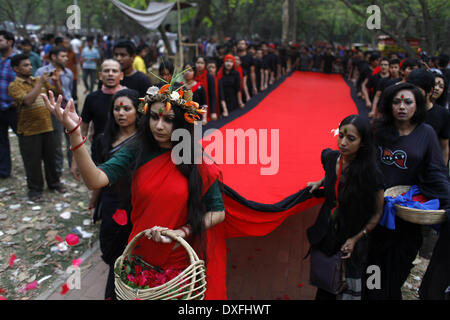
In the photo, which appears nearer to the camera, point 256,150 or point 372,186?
point 372,186

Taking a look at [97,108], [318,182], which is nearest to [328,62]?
[97,108]

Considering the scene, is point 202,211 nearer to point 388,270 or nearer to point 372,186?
point 372,186

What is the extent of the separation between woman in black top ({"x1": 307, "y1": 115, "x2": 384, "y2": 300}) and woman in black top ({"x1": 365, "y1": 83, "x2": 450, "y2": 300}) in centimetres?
23

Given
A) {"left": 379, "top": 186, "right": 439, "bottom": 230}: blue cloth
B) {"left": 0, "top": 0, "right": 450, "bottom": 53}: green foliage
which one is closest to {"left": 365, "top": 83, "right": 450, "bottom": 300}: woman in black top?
{"left": 379, "top": 186, "right": 439, "bottom": 230}: blue cloth

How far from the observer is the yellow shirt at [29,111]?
15.2 feet

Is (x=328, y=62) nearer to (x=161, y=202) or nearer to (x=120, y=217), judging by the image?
(x=120, y=217)

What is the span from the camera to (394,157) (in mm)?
2672

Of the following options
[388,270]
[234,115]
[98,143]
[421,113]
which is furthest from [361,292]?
[234,115]

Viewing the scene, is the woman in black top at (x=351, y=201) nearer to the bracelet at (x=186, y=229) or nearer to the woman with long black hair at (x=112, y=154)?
the bracelet at (x=186, y=229)

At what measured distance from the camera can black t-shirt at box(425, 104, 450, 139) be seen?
328cm

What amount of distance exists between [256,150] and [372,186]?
1439mm

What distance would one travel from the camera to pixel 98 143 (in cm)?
320
